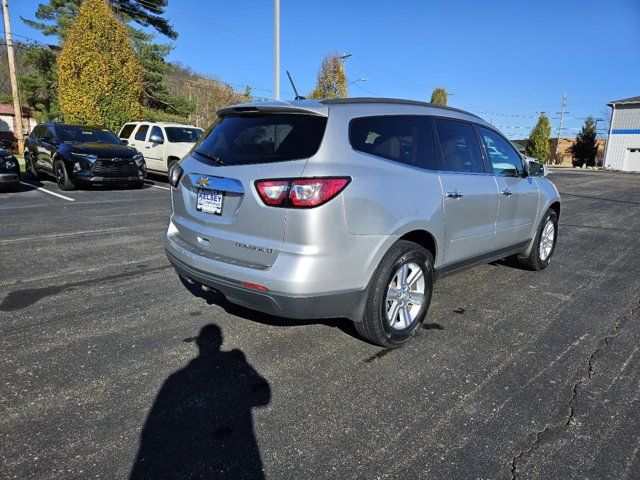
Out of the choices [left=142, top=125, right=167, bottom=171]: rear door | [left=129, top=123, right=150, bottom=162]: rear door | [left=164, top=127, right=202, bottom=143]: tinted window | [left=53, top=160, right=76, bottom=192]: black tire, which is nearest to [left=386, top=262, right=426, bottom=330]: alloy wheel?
[left=53, top=160, right=76, bottom=192]: black tire

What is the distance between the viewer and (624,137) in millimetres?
48438

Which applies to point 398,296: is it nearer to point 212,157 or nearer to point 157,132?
point 212,157

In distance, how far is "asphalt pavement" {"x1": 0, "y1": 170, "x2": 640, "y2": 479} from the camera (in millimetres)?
2182

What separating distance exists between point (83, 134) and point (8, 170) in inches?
104

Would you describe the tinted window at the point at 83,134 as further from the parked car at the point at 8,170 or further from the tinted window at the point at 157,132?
the parked car at the point at 8,170

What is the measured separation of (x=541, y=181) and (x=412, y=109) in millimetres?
2610

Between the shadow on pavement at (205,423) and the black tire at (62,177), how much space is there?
9933 mm

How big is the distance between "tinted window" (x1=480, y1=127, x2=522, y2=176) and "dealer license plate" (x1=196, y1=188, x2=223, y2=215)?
2.70 metres

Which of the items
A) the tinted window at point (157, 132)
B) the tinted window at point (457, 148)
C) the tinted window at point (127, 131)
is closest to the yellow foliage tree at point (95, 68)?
the tinted window at point (127, 131)

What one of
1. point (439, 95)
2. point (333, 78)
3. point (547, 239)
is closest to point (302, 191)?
point (547, 239)

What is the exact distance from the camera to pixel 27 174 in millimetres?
14227

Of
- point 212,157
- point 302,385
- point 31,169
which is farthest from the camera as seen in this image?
point 31,169

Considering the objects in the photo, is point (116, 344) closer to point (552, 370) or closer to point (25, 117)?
point (552, 370)

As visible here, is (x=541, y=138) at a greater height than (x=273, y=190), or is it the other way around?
(x=541, y=138)
